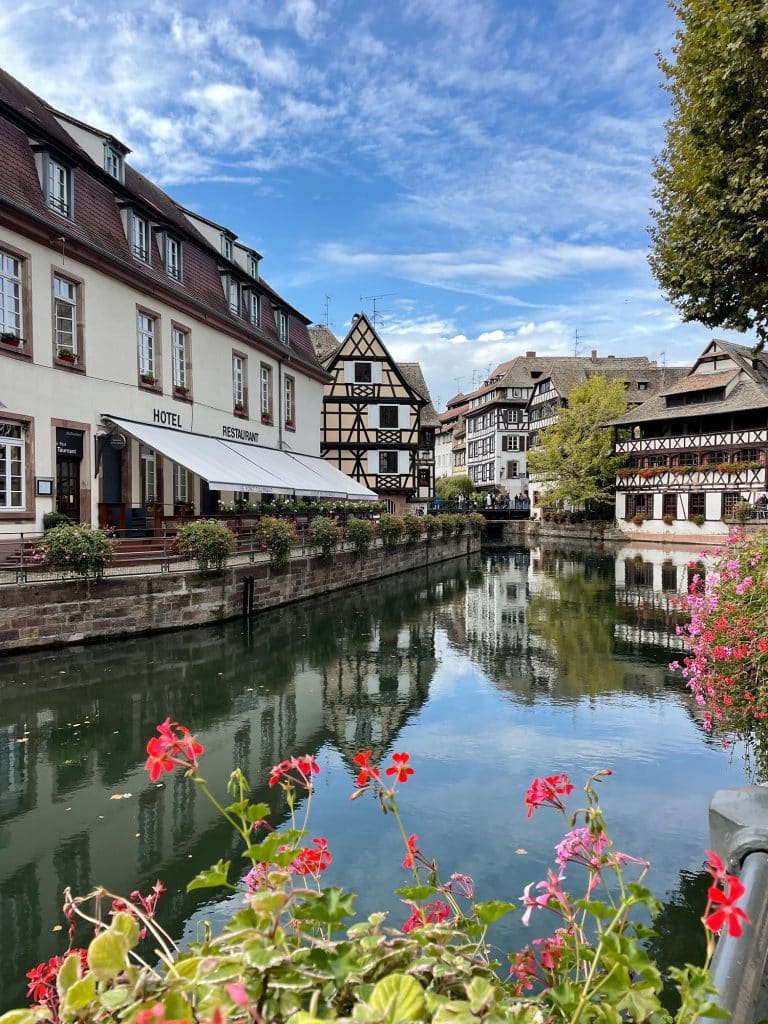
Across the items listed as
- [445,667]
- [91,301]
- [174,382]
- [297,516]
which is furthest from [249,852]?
[297,516]

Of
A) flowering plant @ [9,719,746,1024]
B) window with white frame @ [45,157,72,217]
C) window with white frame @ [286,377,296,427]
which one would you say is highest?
window with white frame @ [45,157,72,217]

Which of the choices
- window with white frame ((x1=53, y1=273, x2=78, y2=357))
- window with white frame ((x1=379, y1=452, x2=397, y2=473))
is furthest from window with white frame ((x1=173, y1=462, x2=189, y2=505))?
window with white frame ((x1=379, y1=452, x2=397, y2=473))

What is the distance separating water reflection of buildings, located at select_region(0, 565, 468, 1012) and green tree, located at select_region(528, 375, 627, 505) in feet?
119

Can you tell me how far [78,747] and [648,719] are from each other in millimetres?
7327

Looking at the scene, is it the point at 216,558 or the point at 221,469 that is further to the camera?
the point at 221,469

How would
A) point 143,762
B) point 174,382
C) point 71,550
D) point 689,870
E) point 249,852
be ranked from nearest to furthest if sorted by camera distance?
1. point 249,852
2. point 689,870
3. point 143,762
4. point 71,550
5. point 174,382

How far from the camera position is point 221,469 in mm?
17891

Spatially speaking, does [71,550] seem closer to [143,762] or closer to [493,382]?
[143,762]

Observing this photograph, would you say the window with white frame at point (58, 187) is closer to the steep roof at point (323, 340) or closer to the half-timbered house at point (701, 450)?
the steep roof at point (323, 340)

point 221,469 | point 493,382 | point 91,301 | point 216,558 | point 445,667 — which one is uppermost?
point 493,382

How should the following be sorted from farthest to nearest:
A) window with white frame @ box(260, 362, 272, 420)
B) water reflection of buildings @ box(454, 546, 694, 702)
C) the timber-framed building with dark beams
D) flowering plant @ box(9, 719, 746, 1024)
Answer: the timber-framed building with dark beams
window with white frame @ box(260, 362, 272, 420)
water reflection of buildings @ box(454, 546, 694, 702)
flowering plant @ box(9, 719, 746, 1024)

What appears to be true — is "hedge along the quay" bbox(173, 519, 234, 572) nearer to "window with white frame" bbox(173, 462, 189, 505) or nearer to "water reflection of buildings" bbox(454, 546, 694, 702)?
"window with white frame" bbox(173, 462, 189, 505)

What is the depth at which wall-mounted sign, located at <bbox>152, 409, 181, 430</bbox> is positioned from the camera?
1867cm

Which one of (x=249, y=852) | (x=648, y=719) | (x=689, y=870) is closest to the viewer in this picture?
(x=249, y=852)
